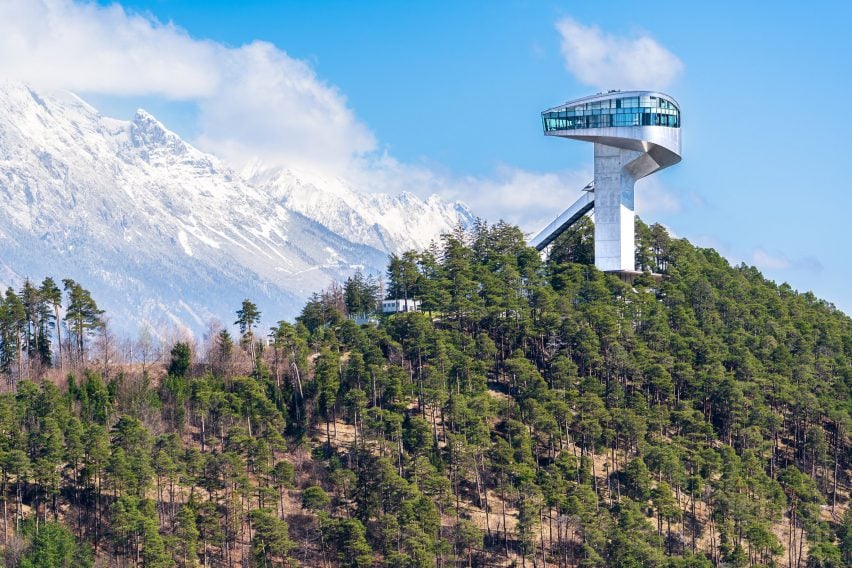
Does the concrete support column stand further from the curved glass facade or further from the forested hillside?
the forested hillside

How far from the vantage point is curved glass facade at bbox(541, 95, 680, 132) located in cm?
15350

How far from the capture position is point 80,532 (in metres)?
102

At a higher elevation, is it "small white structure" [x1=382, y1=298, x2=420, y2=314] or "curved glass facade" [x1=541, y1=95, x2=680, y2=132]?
"curved glass facade" [x1=541, y1=95, x2=680, y2=132]

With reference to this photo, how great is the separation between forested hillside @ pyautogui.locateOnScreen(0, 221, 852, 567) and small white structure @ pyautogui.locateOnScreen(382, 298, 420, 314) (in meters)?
2.00

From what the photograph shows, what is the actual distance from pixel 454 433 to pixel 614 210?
50.5 m

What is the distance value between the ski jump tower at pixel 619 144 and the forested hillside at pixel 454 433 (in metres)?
6.03

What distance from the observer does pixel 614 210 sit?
156 metres

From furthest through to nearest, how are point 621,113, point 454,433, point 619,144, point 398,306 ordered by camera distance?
1. point 619,144
2. point 621,113
3. point 398,306
4. point 454,433

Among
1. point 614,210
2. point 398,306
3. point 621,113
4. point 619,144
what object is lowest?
point 398,306

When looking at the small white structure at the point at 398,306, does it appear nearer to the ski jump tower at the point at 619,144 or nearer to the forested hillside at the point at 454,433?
the forested hillside at the point at 454,433

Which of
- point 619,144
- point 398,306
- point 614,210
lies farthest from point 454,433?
point 619,144

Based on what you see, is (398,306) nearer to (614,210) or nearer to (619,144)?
(614,210)

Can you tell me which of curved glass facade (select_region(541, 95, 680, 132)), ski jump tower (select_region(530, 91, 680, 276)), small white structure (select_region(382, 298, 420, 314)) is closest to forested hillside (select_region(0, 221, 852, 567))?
small white structure (select_region(382, 298, 420, 314))

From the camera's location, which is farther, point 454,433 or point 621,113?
point 621,113
